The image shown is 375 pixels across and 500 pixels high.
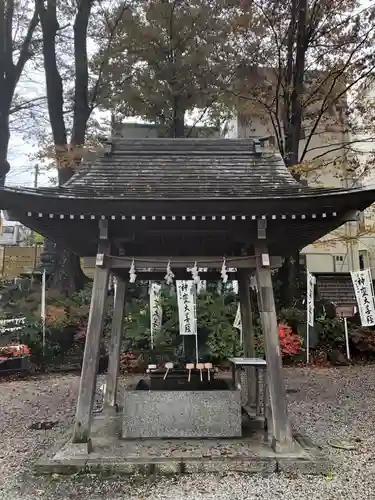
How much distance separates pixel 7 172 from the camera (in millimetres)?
13766

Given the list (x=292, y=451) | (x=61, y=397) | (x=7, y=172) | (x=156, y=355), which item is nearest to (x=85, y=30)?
(x=7, y=172)

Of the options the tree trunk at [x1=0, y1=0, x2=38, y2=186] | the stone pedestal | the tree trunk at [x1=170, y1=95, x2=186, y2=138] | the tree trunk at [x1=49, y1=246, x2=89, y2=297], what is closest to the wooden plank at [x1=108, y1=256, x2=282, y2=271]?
the stone pedestal

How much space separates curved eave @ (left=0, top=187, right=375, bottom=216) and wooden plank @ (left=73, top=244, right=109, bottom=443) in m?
0.76

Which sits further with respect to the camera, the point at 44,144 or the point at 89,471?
the point at 44,144

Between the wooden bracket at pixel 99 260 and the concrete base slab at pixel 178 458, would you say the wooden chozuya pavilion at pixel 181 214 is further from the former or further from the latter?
the concrete base slab at pixel 178 458

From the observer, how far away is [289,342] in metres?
11.5

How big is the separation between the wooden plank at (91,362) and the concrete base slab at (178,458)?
0.22 metres

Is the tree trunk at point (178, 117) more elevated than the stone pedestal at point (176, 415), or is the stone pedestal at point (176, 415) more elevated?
the tree trunk at point (178, 117)

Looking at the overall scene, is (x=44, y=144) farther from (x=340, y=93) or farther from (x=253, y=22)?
(x=340, y=93)

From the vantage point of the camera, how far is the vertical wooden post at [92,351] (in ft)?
16.4

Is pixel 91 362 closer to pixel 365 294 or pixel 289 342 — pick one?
pixel 289 342

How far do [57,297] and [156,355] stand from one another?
3891 mm

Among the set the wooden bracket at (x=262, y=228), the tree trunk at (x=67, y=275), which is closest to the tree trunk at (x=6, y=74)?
the tree trunk at (x=67, y=275)

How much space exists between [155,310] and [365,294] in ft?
18.7
